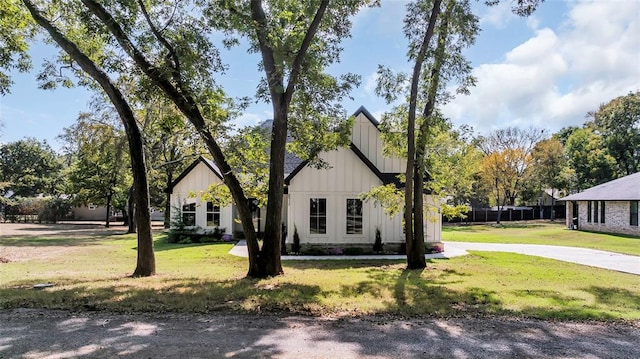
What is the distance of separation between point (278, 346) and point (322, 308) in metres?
1.97

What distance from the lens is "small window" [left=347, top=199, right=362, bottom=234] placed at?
16.5 meters

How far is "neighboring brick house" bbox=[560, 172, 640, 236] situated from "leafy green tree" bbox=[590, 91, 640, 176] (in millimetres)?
17588

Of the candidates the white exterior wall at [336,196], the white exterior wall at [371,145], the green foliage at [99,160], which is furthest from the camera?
the green foliage at [99,160]

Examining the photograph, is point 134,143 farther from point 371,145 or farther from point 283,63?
point 371,145

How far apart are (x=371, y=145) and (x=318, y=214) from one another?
393 centimetres

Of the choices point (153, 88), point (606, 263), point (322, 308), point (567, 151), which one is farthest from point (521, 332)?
point (567, 151)

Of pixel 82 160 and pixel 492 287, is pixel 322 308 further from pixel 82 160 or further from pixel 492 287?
pixel 82 160

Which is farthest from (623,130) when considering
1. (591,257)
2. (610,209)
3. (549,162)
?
(591,257)

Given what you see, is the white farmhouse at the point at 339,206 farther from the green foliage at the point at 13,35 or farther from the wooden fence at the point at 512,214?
the wooden fence at the point at 512,214

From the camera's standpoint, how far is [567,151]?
5316cm

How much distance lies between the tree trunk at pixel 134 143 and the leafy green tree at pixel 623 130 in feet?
166

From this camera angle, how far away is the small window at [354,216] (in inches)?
649

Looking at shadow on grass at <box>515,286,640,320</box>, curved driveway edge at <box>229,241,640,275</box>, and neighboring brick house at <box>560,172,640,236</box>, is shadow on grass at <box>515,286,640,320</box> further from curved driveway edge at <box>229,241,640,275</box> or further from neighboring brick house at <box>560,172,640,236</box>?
neighboring brick house at <box>560,172,640,236</box>

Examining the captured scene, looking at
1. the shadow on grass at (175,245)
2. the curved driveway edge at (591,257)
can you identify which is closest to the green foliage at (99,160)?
the shadow on grass at (175,245)
